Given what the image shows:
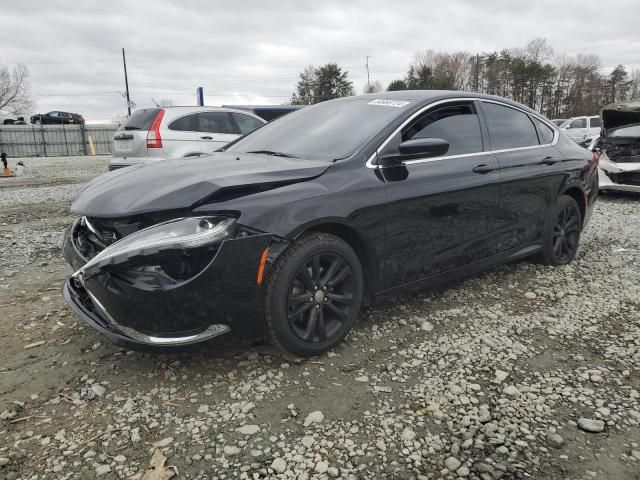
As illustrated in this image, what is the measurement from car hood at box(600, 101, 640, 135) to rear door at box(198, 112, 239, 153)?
22.7 feet

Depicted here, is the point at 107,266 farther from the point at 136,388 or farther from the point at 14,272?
the point at 14,272

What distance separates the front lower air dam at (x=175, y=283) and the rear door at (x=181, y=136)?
612 centimetres

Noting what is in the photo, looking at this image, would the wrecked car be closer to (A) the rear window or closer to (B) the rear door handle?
(B) the rear door handle

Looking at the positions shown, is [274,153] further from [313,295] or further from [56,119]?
[56,119]

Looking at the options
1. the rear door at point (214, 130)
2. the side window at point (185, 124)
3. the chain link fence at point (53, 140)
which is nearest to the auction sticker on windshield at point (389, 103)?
the rear door at point (214, 130)

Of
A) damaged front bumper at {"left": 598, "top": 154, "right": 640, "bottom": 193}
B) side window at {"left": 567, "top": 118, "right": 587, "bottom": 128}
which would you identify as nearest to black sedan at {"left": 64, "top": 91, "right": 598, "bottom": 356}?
damaged front bumper at {"left": 598, "top": 154, "right": 640, "bottom": 193}

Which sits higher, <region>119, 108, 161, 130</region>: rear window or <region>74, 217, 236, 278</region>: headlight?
<region>119, 108, 161, 130</region>: rear window

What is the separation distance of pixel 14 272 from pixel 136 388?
2674 millimetres

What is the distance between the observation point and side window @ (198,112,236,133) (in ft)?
28.7

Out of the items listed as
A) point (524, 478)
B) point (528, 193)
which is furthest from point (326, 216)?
point (528, 193)

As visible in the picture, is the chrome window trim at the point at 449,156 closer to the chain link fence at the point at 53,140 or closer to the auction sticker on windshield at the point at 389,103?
the auction sticker on windshield at the point at 389,103

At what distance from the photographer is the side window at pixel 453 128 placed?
3291mm

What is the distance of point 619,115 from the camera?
8.80 metres

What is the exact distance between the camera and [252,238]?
243 cm
